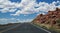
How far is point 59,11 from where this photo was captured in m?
131

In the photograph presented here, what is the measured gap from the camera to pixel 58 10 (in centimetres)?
Result: 13588

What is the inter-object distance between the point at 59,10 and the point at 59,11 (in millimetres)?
3472

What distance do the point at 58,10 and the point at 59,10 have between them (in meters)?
1.67

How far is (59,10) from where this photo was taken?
13425cm

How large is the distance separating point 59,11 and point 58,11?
897 mm

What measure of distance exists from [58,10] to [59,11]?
5.05m

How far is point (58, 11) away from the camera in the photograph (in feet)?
432

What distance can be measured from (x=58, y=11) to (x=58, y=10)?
4343 mm

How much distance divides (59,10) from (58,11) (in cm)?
287
